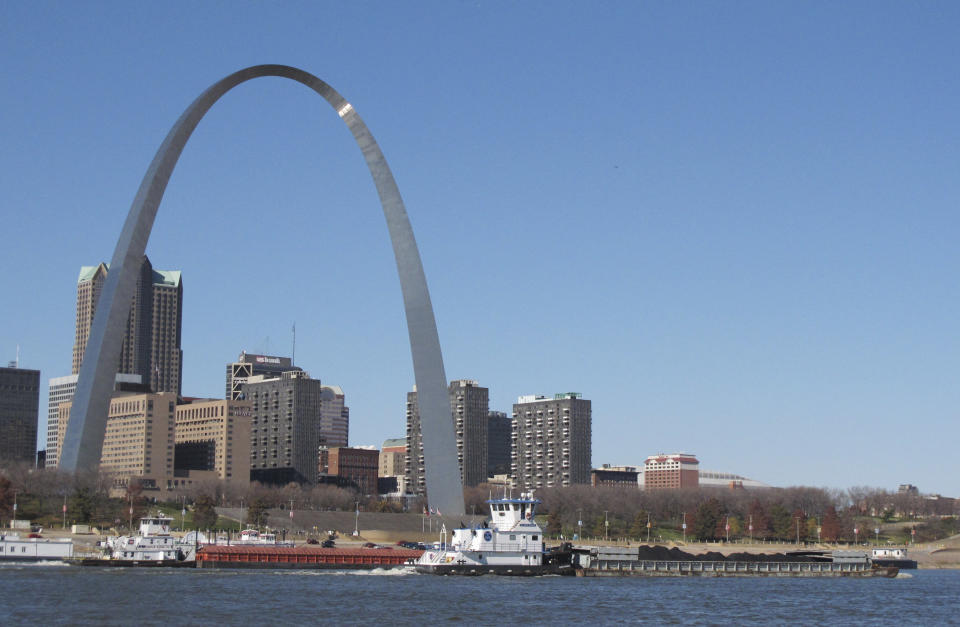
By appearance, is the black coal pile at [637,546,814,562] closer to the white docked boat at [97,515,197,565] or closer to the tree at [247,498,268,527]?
the white docked boat at [97,515,197,565]

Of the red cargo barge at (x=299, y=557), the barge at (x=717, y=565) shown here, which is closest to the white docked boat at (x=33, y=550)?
the red cargo barge at (x=299, y=557)

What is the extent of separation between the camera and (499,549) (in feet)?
239

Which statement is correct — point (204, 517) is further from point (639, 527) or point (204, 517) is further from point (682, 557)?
point (682, 557)

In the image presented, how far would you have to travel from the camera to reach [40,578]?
66.5 m

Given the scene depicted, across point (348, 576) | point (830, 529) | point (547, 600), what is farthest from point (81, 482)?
point (830, 529)

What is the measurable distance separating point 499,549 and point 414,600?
16.0 m

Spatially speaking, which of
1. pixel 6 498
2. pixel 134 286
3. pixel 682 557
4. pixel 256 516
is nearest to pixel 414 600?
pixel 134 286

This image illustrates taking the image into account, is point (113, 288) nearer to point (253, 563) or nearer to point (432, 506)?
point (253, 563)

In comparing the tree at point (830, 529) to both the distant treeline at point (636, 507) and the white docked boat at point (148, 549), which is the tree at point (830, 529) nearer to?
the distant treeline at point (636, 507)

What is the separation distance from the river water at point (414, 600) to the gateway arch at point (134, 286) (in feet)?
29.8

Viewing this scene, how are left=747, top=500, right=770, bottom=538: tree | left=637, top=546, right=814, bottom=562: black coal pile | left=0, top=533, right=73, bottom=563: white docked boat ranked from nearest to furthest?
left=0, top=533, right=73, bottom=563: white docked boat, left=637, top=546, right=814, bottom=562: black coal pile, left=747, top=500, right=770, bottom=538: tree

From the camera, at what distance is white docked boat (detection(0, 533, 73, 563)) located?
82.8 m

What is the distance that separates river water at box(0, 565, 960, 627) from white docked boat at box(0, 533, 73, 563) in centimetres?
512

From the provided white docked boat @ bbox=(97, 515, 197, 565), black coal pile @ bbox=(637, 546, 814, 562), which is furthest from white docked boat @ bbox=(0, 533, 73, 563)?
black coal pile @ bbox=(637, 546, 814, 562)
